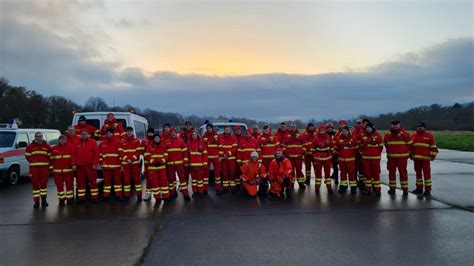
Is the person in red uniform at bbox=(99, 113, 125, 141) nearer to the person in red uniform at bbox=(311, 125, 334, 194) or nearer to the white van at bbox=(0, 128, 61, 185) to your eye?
the white van at bbox=(0, 128, 61, 185)

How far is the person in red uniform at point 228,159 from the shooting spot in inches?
351

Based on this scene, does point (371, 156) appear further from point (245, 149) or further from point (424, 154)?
point (245, 149)

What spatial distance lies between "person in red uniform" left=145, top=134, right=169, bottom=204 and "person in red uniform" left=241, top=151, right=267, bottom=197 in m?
2.10

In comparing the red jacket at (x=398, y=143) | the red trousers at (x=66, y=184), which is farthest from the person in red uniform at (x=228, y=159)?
the red jacket at (x=398, y=143)

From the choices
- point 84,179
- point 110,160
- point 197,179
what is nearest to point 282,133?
point 197,179

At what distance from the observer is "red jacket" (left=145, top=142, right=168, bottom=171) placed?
7.91 meters

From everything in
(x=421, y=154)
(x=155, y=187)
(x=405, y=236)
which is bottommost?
(x=405, y=236)

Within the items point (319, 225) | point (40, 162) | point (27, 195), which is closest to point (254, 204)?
point (319, 225)

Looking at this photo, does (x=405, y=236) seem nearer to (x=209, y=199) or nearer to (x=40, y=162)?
(x=209, y=199)

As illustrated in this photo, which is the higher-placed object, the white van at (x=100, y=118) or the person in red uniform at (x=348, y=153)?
the white van at (x=100, y=118)

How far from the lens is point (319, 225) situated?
6.02m

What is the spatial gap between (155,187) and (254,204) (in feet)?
8.15

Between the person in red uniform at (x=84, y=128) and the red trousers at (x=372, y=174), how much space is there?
307 inches

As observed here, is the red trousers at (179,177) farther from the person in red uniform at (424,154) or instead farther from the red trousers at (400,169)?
the person in red uniform at (424,154)
